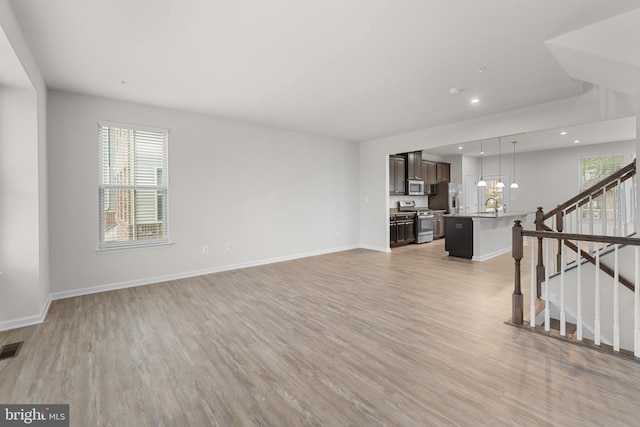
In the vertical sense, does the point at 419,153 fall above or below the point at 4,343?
above

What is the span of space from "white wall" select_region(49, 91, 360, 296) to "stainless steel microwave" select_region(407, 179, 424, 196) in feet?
5.45

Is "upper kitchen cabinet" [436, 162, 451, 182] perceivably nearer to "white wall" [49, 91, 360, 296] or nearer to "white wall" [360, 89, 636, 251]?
"white wall" [360, 89, 636, 251]

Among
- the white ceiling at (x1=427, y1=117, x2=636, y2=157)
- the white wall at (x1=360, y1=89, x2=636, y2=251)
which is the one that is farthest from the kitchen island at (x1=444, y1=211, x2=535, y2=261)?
the white ceiling at (x1=427, y1=117, x2=636, y2=157)

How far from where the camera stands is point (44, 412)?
176cm

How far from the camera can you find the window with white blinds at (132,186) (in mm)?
4176

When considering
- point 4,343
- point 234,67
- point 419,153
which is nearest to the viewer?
point 4,343

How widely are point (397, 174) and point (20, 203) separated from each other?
7.14m

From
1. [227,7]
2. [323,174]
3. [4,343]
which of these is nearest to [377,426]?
[227,7]

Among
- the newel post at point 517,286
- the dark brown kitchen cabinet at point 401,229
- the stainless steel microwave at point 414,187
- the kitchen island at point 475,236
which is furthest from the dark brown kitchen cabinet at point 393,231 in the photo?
the newel post at point 517,286

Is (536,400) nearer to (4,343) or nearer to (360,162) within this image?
(4,343)

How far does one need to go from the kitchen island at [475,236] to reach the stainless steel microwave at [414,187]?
187 cm

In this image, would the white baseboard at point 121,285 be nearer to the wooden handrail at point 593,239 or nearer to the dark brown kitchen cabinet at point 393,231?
the dark brown kitchen cabinet at point 393,231

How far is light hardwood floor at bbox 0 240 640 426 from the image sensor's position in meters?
1.72

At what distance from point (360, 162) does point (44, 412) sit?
6.87 m
